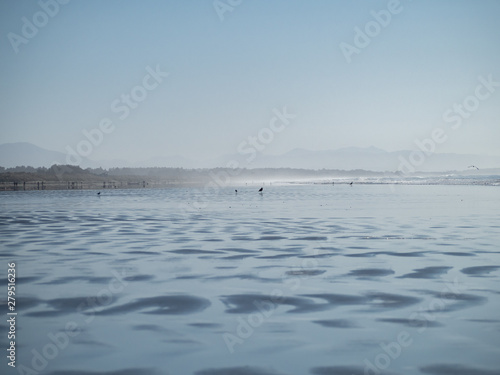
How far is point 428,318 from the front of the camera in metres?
8.48

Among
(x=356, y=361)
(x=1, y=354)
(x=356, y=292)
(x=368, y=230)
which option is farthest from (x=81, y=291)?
(x=368, y=230)

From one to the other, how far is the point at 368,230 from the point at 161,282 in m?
13.3

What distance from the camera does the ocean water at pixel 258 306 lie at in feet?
22.0
